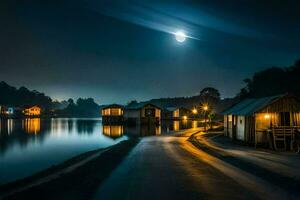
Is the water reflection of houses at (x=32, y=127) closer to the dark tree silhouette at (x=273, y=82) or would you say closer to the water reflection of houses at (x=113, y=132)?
the water reflection of houses at (x=113, y=132)

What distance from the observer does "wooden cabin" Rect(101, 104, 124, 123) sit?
116m

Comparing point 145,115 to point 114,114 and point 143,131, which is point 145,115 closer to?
point 114,114

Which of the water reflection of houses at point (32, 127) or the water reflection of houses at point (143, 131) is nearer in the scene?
the water reflection of houses at point (143, 131)

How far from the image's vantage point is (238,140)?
3984 cm

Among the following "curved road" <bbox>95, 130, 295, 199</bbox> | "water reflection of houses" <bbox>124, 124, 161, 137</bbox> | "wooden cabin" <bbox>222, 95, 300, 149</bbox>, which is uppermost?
"wooden cabin" <bbox>222, 95, 300, 149</bbox>

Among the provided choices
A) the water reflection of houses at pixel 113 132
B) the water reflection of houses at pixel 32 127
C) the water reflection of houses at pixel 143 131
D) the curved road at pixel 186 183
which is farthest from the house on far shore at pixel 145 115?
the curved road at pixel 186 183

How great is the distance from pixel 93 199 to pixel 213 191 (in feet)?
14.8

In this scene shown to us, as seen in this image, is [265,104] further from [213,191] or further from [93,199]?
[93,199]

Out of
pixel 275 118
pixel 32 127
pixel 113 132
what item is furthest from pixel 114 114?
pixel 275 118

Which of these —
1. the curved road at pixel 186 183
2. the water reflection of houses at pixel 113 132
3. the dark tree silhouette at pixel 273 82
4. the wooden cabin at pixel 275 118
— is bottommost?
the water reflection of houses at pixel 113 132

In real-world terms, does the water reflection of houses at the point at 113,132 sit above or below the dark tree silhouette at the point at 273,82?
below

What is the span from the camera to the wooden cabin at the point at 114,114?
115500mm

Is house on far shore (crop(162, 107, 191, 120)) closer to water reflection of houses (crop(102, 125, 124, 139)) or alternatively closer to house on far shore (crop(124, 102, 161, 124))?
house on far shore (crop(124, 102, 161, 124))

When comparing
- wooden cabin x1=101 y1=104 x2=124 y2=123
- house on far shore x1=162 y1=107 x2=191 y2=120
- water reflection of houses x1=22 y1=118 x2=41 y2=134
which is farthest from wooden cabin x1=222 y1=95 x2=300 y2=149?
house on far shore x1=162 y1=107 x2=191 y2=120
